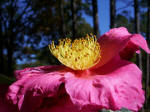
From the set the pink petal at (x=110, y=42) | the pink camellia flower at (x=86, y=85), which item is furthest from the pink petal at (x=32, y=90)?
the pink petal at (x=110, y=42)

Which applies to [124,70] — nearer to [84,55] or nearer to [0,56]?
[84,55]

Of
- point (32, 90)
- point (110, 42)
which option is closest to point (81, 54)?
point (110, 42)

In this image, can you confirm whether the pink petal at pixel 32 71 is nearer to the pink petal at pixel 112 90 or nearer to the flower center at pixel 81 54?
the flower center at pixel 81 54

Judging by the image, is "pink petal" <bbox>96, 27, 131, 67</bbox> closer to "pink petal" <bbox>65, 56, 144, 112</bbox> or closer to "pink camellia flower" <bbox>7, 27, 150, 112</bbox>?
"pink camellia flower" <bbox>7, 27, 150, 112</bbox>

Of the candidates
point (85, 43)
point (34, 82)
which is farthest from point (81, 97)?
point (85, 43)

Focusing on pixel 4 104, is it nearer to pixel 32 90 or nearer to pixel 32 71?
pixel 32 90

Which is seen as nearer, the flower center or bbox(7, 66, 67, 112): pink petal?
bbox(7, 66, 67, 112): pink petal

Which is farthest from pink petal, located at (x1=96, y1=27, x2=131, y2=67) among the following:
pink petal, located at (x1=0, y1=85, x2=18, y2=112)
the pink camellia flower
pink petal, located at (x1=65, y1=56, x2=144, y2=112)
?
pink petal, located at (x1=0, y1=85, x2=18, y2=112)
